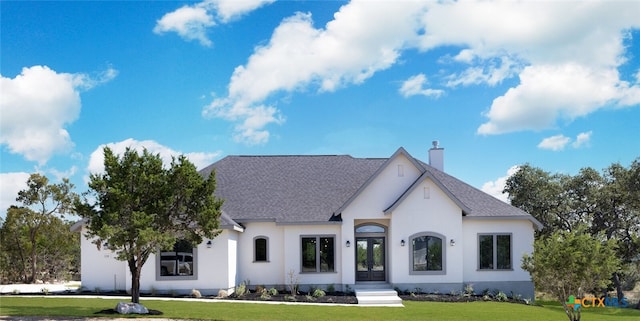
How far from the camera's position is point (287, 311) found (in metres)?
21.1

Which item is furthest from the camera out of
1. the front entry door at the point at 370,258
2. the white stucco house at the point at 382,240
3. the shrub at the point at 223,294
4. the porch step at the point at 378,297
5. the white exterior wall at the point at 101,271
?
the front entry door at the point at 370,258

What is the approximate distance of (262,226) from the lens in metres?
29.2

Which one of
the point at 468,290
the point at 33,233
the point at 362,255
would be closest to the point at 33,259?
the point at 33,233

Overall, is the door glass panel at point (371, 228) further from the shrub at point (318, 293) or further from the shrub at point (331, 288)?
the shrub at point (318, 293)

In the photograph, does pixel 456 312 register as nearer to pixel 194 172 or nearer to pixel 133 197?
pixel 194 172

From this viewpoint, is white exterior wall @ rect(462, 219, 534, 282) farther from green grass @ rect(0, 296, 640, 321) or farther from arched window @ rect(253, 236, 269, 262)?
arched window @ rect(253, 236, 269, 262)

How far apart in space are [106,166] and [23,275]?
2081 cm

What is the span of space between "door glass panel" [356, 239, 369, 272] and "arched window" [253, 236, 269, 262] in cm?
449

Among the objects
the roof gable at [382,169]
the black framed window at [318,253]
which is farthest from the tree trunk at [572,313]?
the black framed window at [318,253]

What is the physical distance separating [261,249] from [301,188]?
417 centimetres

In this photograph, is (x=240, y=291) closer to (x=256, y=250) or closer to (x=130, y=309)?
(x=256, y=250)

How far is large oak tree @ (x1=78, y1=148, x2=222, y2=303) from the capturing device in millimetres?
19375

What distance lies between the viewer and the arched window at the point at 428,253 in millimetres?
28484

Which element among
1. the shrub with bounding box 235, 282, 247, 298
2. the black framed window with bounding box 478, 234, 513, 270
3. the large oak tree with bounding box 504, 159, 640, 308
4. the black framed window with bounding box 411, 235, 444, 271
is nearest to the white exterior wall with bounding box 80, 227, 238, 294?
the shrub with bounding box 235, 282, 247, 298
